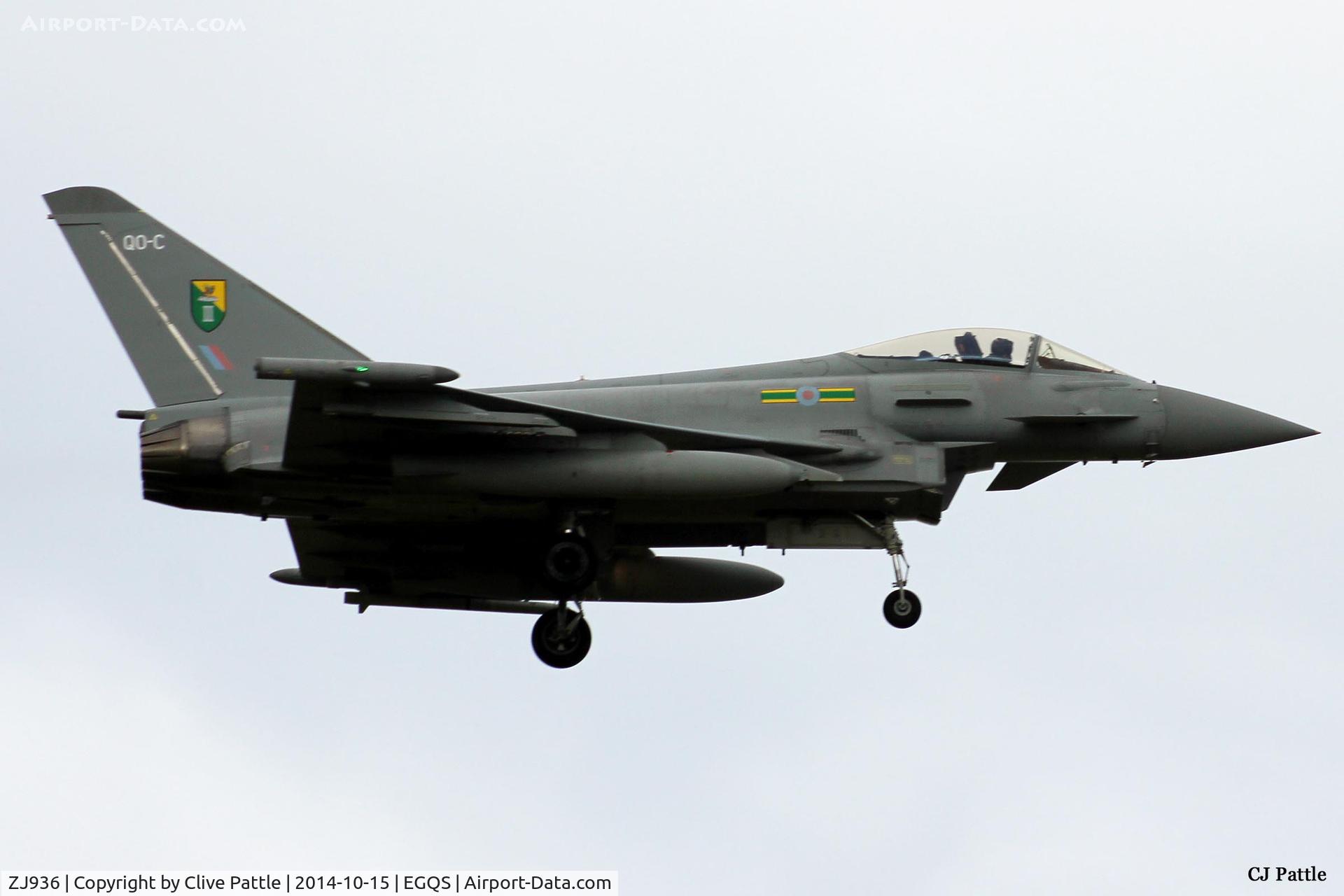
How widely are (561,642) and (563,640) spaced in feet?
0.10

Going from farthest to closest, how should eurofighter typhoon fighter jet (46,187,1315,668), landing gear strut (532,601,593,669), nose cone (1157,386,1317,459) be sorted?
landing gear strut (532,601,593,669) < nose cone (1157,386,1317,459) < eurofighter typhoon fighter jet (46,187,1315,668)

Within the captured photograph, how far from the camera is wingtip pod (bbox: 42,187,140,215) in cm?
1703

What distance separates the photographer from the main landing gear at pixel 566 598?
16.6 meters

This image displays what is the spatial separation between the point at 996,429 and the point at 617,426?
368 centimetres

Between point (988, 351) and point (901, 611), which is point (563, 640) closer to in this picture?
point (901, 611)

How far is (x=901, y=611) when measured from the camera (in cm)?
1705

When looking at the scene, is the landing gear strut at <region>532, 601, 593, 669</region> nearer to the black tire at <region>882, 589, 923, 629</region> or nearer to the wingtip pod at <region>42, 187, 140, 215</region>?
the black tire at <region>882, 589, 923, 629</region>

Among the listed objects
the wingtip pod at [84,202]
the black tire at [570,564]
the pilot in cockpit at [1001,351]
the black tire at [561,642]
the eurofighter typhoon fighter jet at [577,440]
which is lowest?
the black tire at [561,642]

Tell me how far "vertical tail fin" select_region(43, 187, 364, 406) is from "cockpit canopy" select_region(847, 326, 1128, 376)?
5.15 m

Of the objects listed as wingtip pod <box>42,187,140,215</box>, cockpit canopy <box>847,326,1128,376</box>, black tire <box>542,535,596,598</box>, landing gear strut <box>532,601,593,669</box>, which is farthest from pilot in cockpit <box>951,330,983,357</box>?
wingtip pod <box>42,187,140,215</box>

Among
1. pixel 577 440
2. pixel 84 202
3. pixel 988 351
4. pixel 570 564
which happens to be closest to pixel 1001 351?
pixel 988 351

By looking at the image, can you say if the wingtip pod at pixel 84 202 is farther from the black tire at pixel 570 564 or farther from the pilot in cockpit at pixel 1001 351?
the pilot in cockpit at pixel 1001 351

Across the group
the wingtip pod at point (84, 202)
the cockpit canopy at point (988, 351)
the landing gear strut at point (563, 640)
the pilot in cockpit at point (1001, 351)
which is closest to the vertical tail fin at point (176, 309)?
the wingtip pod at point (84, 202)

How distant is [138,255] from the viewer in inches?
664
